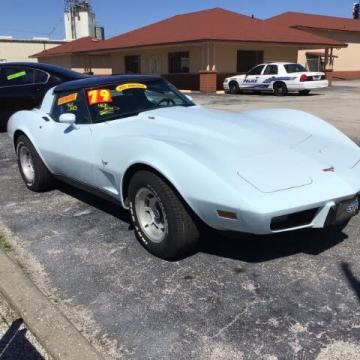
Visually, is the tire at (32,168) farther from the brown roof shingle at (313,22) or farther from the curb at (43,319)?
the brown roof shingle at (313,22)

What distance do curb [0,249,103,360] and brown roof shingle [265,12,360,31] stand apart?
115ft

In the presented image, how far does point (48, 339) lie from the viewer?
269 centimetres

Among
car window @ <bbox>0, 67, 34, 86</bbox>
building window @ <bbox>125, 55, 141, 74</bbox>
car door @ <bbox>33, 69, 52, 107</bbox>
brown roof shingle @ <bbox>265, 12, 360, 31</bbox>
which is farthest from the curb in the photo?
brown roof shingle @ <bbox>265, 12, 360, 31</bbox>

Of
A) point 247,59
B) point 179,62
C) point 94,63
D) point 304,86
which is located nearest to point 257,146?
point 304,86

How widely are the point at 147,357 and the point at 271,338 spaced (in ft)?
2.34

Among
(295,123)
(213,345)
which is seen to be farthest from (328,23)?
(213,345)

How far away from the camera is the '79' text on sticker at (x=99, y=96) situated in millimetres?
4430

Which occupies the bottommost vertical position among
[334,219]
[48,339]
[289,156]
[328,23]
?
[48,339]

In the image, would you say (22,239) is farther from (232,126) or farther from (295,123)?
(295,123)

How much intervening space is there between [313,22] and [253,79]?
1860cm

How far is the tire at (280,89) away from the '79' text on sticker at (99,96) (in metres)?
17.3

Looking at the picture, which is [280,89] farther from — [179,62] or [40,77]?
[40,77]

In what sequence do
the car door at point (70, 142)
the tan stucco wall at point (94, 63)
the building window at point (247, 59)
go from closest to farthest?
the car door at point (70, 142) → the building window at point (247, 59) → the tan stucco wall at point (94, 63)

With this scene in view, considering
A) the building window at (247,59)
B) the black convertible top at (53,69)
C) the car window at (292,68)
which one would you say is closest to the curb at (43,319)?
the black convertible top at (53,69)
